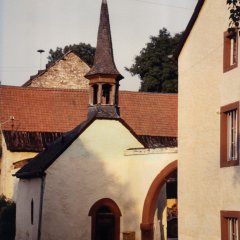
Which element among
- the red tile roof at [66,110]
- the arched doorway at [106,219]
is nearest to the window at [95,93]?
the arched doorway at [106,219]

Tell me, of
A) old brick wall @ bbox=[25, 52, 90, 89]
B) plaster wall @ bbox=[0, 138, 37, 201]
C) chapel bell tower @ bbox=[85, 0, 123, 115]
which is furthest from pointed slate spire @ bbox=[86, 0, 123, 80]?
old brick wall @ bbox=[25, 52, 90, 89]

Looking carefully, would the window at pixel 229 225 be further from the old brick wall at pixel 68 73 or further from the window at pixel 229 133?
the old brick wall at pixel 68 73

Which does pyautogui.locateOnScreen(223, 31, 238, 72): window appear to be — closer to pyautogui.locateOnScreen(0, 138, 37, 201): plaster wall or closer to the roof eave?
the roof eave

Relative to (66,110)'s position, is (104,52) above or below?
above

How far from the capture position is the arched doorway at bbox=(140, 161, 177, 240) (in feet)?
96.2

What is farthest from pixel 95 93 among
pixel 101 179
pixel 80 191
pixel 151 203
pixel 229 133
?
pixel 229 133

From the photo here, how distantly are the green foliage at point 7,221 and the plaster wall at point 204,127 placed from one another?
16.4 meters

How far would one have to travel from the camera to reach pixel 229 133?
20.0 m

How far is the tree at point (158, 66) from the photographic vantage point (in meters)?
61.1

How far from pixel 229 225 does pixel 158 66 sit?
143ft

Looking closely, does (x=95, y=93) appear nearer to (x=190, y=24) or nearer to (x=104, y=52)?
(x=104, y=52)

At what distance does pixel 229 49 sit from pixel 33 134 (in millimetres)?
26746

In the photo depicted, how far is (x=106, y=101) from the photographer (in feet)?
107

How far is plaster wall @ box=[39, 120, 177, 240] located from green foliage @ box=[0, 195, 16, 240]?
7.55m
